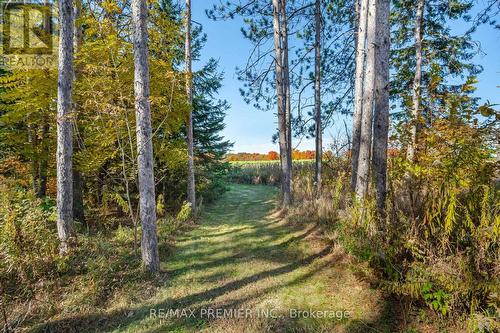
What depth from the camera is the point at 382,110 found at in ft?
12.6

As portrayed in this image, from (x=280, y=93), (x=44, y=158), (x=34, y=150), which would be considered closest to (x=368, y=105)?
(x=280, y=93)

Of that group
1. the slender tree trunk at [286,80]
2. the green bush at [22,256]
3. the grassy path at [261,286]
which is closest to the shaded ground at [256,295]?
the grassy path at [261,286]

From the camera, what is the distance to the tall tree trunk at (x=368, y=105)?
415 cm

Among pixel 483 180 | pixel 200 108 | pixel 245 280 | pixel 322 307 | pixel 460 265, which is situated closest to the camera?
pixel 460 265

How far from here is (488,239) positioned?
2438 millimetres

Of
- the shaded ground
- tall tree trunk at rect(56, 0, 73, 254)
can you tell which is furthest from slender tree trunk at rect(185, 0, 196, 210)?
tall tree trunk at rect(56, 0, 73, 254)

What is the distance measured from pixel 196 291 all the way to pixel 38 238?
2.93m

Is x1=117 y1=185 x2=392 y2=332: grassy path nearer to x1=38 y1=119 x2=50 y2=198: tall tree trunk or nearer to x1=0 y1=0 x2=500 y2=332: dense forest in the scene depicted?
x1=0 y1=0 x2=500 y2=332: dense forest

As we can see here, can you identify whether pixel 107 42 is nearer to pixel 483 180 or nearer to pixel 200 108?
pixel 200 108

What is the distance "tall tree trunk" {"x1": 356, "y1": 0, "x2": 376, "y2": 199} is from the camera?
163 inches

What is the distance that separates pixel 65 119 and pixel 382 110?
5752mm

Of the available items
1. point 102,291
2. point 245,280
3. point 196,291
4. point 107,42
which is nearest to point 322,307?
point 245,280

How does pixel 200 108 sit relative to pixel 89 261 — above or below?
above

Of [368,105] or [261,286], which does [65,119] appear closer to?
[261,286]
